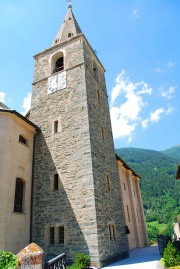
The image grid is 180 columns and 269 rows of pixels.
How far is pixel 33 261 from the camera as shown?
532 centimetres

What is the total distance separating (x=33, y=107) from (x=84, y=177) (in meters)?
7.75

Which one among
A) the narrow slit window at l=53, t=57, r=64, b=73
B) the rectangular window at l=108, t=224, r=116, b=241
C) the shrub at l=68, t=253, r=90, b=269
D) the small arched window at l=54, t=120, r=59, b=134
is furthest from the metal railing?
the narrow slit window at l=53, t=57, r=64, b=73

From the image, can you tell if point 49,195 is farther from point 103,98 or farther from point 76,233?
point 103,98

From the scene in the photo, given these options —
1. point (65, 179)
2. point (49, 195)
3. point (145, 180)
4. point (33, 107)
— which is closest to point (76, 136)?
point (65, 179)

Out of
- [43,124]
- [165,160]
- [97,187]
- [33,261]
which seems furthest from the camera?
[165,160]

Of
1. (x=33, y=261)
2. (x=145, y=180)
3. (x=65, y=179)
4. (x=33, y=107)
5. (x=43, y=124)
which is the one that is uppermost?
(x=145, y=180)

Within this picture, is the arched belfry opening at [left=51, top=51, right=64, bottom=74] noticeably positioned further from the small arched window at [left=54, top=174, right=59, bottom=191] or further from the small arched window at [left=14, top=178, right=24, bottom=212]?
the small arched window at [left=14, top=178, right=24, bottom=212]

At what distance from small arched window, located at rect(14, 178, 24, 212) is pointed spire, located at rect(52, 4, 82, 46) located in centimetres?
1374

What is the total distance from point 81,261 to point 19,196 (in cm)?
504

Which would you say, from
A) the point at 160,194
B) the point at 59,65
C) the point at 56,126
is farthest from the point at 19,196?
the point at 160,194

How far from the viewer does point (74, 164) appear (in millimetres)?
13742

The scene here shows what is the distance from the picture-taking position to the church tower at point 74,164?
39.9 ft

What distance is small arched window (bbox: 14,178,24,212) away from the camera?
500 inches

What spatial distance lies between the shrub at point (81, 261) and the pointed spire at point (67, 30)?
17.6 meters
